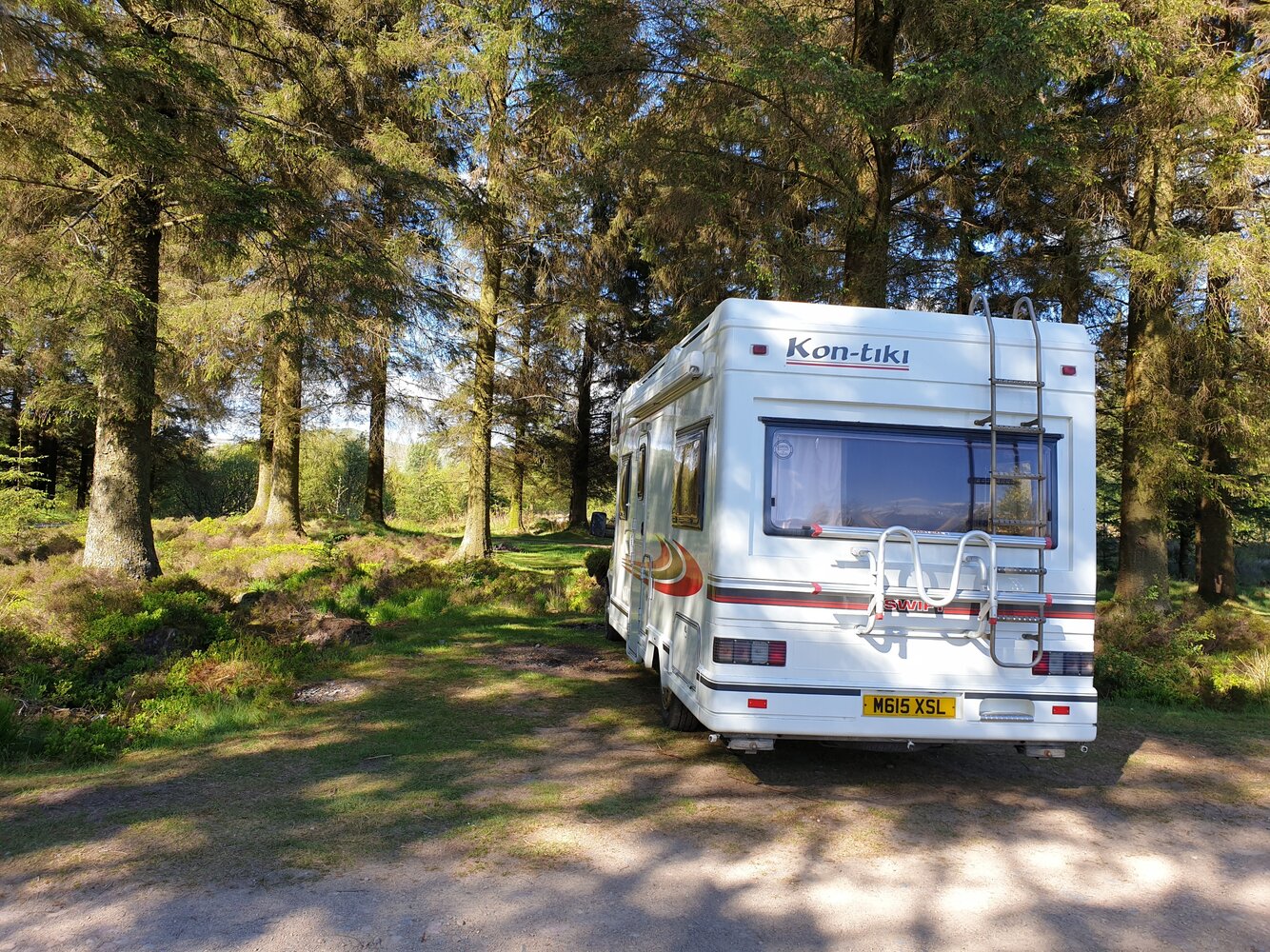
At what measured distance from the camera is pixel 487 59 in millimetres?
16188

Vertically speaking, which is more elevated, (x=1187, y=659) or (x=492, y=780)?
(x=1187, y=659)

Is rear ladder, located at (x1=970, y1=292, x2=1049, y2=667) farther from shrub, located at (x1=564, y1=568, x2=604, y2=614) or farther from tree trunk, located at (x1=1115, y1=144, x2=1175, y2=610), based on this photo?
shrub, located at (x1=564, y1=568, x2=604, y2=614)

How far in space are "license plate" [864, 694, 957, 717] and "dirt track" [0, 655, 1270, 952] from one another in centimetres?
60

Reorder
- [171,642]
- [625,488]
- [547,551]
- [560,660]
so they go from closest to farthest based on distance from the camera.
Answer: [171,642] < [625,488] < [560,660] < [547,551]

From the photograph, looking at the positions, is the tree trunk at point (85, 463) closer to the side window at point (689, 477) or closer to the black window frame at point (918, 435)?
the side window at point (689, 477)

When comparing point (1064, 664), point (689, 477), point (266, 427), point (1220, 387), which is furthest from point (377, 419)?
point (1064, 664)

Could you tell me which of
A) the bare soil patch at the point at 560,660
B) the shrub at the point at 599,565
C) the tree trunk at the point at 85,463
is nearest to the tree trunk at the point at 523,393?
the shrub at the point at 599,565

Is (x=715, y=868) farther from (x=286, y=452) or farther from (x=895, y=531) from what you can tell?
(x=286, y=452)

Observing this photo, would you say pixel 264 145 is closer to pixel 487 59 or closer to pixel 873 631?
pixel 487 59

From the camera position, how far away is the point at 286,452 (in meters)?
20.0

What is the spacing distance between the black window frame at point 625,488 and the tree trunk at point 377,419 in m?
3.42

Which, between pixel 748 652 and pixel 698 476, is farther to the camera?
pixel 698 476

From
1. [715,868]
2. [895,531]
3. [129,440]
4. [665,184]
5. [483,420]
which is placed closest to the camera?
[715,868]

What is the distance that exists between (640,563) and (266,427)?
1437cm
